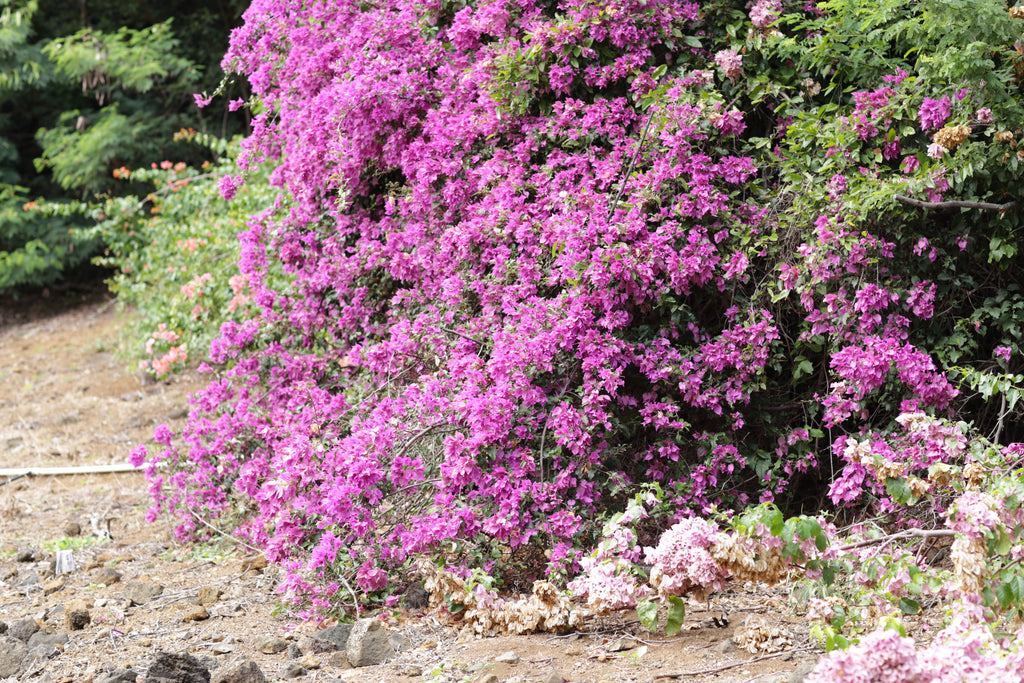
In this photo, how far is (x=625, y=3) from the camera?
3.84m

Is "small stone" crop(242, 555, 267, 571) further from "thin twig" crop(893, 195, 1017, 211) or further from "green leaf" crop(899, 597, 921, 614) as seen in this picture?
"thin twig" crop(893, 195, 1017, 211)

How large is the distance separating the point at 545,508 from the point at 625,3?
205 centimetres

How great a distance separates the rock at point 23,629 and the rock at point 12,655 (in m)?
0.05

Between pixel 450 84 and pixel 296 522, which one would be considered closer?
pixel 296 522

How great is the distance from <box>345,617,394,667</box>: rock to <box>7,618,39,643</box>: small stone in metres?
1.33

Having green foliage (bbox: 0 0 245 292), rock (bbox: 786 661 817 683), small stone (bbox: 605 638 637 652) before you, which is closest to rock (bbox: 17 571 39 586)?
small stone (bbox: 605 638 637 652)

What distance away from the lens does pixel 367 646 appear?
124 inches

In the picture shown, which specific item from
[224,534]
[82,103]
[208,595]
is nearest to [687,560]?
[208,595]

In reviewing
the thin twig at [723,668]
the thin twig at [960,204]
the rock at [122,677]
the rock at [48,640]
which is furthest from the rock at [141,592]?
the thin twig at [960,204]

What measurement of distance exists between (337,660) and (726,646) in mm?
1280

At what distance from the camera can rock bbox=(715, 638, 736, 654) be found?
2849 millimetres

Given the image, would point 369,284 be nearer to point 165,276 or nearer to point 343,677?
point 343,677

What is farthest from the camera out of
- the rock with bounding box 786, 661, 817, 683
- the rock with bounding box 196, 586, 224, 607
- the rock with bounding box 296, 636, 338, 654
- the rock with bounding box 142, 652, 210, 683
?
the rock with bounding box 196, 586, 224, 607

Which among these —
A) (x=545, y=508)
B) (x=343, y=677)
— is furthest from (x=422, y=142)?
(x=343, y=677)
